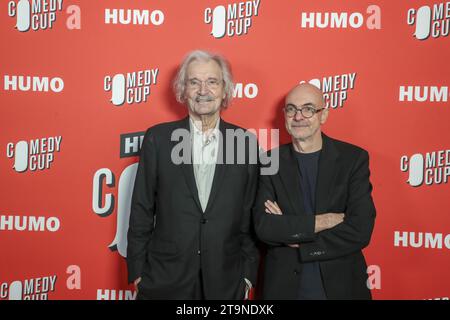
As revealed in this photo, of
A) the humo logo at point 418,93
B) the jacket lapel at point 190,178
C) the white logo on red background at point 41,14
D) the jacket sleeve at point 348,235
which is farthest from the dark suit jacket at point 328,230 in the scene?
the white logo on red background at point 41,14

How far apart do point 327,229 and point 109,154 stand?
50.1 inches

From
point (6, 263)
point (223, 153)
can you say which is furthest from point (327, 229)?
point (6, 263)

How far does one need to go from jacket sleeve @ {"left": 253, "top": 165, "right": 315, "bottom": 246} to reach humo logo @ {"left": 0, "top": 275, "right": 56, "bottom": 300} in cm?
132

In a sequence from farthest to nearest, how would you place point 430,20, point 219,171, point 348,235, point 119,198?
point 119,198 → point 430,20 → point 219,171 → point 348,235

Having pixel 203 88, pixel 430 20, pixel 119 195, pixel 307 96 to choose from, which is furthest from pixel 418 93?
pixel 119 195

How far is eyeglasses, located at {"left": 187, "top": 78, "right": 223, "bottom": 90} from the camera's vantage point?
7.35 ft

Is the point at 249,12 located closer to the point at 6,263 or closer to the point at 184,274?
the point at 184,274

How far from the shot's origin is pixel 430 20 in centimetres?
259

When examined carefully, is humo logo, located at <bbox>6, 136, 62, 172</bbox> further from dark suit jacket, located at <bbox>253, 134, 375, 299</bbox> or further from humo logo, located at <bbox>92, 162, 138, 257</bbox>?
dark suit jacket, located at <bbox>253, 134, 375, 299</bbox>

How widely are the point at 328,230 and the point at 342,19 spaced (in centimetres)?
119

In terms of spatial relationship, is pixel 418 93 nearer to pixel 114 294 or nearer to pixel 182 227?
pixel 182 227

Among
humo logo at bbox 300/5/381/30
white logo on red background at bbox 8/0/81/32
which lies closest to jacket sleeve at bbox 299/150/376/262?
humo logo at bbox 300/5/381/30

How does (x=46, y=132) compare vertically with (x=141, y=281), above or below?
above
